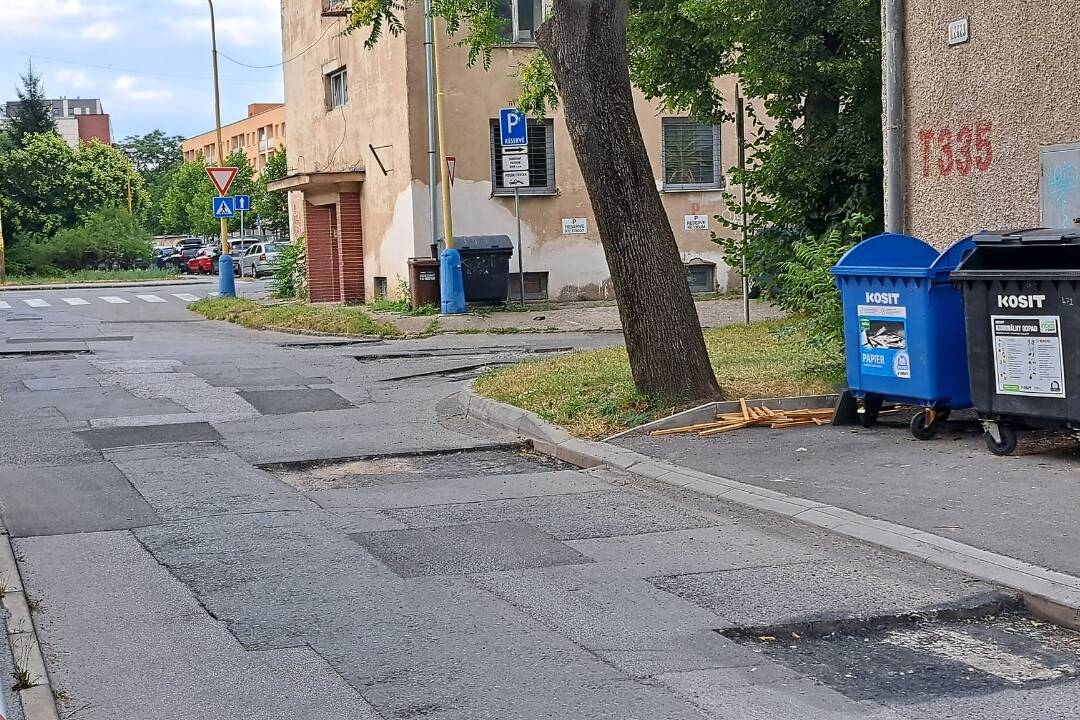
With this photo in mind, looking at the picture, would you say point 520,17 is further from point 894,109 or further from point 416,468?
point 416,468

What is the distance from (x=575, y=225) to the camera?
26641 millimetres

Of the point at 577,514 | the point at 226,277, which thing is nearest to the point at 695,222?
the point at 226,277

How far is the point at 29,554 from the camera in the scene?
24.3ft

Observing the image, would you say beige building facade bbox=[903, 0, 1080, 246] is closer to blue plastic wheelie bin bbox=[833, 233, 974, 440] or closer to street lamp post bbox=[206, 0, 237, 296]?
blue plastic wheelie bin bbox=[833, 233, 974, 440]

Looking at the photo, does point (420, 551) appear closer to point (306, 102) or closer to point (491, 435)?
point (491, 435)

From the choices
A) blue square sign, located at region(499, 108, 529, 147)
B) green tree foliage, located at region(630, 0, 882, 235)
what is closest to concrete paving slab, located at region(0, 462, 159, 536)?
green tree foliage, located at region(630, 0, 882, 235)

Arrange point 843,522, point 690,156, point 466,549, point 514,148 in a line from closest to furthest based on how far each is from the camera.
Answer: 1. point 466,549
2. point 843,522
3. point 514,148
4. point 690,156

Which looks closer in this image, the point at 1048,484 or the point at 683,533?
the point at 683,533

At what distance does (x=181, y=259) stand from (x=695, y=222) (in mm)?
36859

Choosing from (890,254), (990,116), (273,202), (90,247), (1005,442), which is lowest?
(1005,442)

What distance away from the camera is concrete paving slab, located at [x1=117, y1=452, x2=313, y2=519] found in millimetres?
8547

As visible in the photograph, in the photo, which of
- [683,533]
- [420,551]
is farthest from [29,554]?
[683,533]

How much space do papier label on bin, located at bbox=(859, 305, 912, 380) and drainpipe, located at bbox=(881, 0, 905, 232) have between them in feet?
7.26

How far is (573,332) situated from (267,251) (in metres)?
36.3
